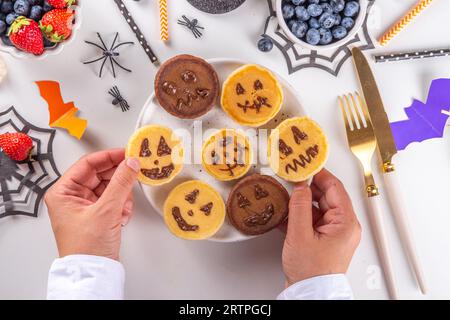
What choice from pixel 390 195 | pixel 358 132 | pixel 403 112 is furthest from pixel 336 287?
pixel 403 112

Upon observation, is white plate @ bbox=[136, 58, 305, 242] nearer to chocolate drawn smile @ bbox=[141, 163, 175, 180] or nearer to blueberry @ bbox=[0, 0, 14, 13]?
chocolate drawn smile @ bbox=[141, 163, 175, 180]

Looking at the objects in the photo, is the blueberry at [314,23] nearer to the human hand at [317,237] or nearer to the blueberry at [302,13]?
the blueberry at [302,13]

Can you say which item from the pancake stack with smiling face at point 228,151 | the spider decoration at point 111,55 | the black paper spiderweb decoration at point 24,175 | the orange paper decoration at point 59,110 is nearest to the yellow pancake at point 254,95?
the pancake stack with smiling face at point 228,151

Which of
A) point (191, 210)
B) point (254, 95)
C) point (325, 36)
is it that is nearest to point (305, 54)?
point (325, 36)

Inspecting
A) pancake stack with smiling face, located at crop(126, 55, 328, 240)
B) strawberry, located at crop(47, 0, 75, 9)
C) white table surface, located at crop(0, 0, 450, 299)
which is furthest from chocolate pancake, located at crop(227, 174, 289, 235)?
strawberry, located at crop(47, 0, 75, 9)

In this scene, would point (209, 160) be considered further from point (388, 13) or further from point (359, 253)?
point (388, 13)
